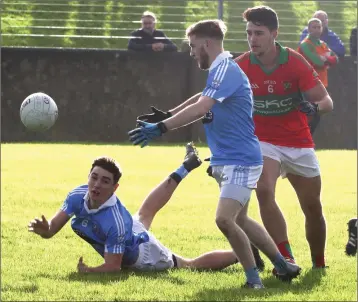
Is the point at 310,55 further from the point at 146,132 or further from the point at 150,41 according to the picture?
the point at 146,132

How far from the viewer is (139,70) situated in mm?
22188

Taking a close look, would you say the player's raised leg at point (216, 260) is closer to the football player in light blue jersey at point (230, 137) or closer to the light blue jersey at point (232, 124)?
the football player in light blue jersey at point (230, 137)

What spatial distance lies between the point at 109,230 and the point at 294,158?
5.45 feet

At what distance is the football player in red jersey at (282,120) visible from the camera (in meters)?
8.49

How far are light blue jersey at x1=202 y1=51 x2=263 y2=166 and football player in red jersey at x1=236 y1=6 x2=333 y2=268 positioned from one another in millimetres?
877

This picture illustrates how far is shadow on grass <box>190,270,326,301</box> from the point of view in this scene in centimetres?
711

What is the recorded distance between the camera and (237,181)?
24.6 feet

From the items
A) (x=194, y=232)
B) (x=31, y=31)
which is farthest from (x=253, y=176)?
(x=31, y=31)

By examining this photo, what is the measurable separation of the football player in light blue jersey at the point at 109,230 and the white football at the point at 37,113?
2154 mm

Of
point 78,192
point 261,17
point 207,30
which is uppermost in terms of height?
point 261,17

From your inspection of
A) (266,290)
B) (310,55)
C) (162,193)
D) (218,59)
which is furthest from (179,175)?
(310,55)

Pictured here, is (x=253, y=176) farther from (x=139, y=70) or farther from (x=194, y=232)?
(x=139, y=70)

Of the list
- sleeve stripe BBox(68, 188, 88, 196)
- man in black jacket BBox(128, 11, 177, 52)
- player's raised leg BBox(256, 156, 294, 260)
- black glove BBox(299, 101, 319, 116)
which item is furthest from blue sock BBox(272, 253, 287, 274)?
man in black jacket BBox(128, 11, 177, 52)

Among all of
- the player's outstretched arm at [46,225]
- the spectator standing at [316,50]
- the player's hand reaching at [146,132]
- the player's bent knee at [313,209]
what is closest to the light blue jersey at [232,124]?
the player's hand reaching at [146,132]
